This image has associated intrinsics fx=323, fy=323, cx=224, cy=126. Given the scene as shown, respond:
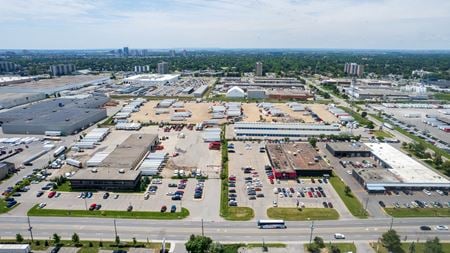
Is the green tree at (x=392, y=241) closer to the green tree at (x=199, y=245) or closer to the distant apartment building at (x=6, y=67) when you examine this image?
the green tree at (x=199, y=245)

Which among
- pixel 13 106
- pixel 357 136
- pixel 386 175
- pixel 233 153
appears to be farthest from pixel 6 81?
pixel 386 175

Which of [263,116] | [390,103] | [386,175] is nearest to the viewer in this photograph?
[386,175]

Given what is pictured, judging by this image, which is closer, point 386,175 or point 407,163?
point 386,175

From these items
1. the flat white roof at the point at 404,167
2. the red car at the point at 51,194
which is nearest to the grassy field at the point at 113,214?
the red car at the point at 51,194

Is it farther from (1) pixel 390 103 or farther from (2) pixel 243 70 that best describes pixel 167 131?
(2) pixel 243 70

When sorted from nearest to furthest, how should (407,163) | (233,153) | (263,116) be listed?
(407,163) → (233,153) → (263,116)

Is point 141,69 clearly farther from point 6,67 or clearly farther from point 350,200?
point 350,200
